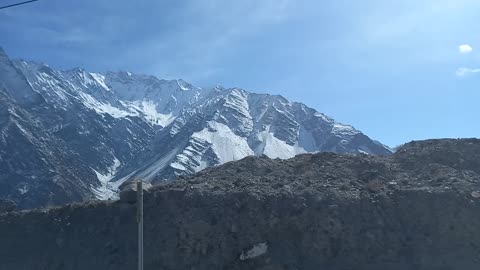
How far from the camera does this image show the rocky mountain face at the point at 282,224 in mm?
26500

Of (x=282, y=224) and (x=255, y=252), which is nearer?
(x=255, y=252)

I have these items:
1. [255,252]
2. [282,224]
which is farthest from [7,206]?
[282,224]

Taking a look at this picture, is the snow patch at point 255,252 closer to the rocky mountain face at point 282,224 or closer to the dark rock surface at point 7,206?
the rocky mountain face at point 282,224

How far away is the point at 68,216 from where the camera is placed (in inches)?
1214

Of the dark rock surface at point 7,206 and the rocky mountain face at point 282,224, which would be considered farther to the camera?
the dark rock surface at point 7,206

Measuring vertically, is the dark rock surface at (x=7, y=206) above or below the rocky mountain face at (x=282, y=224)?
above

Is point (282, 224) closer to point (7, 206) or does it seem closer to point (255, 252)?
point (255, 252)

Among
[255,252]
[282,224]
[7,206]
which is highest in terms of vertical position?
[7,206]

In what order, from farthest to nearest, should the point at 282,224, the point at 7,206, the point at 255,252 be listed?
the point at 7,206 < the point at 282,224 < the point at 255,252

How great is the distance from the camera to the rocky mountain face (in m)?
26.5

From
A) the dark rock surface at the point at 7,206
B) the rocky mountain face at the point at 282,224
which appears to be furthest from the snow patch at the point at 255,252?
the dark rock surface at the point at 7,206

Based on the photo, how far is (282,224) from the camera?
90.8 ft

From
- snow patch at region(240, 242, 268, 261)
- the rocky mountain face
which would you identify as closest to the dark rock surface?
the rocky mountain face

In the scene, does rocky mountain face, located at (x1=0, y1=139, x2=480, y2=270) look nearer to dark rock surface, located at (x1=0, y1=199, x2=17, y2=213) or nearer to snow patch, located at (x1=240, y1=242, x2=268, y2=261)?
snow patch, located at (x1=240, y1=242, x2=268, y2=261)
